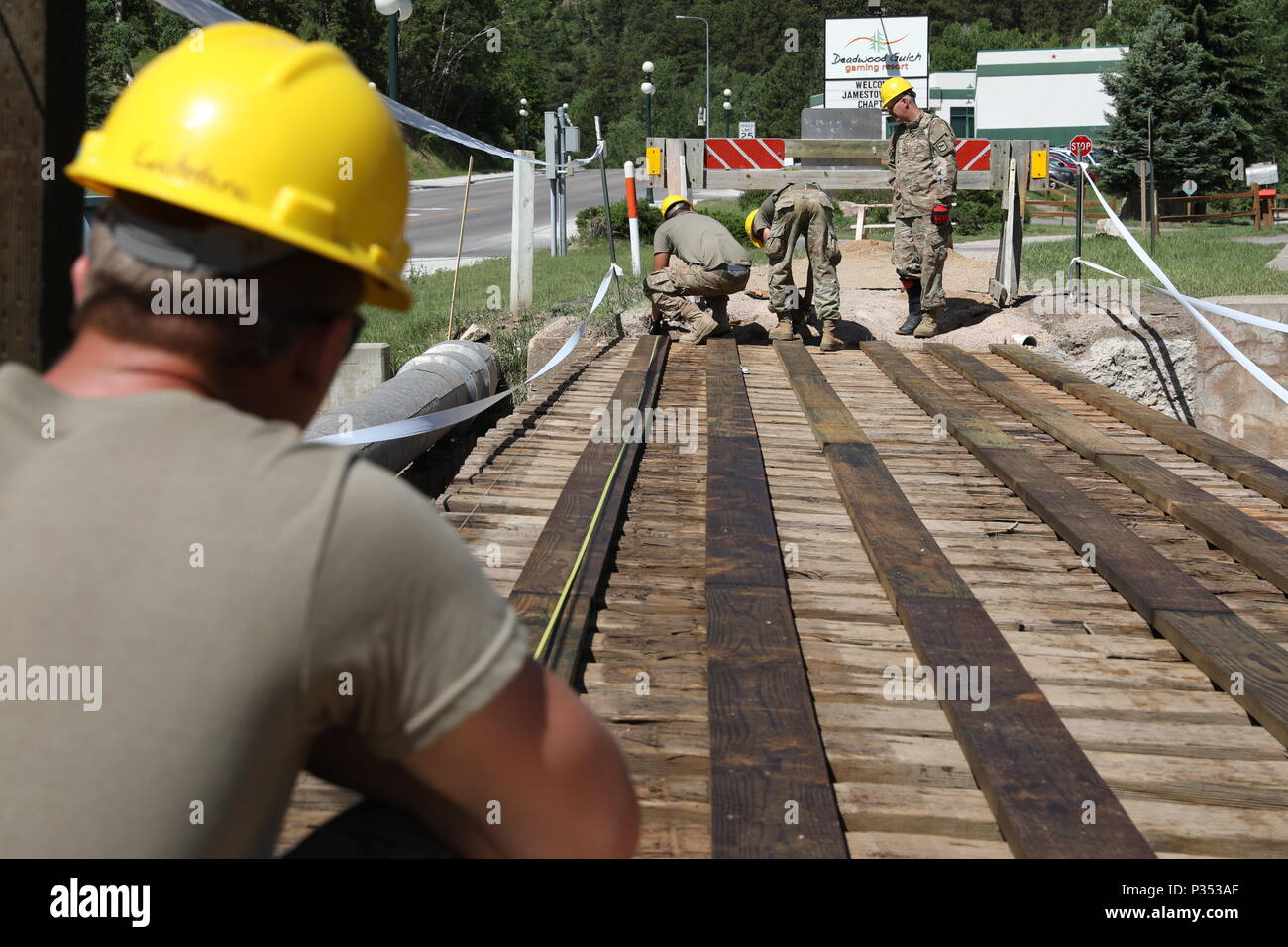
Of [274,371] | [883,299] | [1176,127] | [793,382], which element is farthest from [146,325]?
[1176,127]

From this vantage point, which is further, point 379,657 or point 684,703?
point 684,703

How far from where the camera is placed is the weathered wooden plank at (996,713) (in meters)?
Answer: 2.70

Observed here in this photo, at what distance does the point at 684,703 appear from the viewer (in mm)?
3404

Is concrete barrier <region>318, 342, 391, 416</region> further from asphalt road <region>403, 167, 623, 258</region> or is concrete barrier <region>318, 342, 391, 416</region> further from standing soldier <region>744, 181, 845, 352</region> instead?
asphalt road <region>403, 167, 623, 258</region>

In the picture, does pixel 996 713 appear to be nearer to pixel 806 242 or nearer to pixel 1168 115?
pixel 806 242

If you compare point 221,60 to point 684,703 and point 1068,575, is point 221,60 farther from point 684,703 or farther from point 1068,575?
point 1068,575

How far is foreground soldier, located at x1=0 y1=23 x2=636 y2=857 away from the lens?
1.20m

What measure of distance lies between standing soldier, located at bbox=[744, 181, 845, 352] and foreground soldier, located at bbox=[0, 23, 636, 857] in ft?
30.6

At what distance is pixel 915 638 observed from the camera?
385 cm

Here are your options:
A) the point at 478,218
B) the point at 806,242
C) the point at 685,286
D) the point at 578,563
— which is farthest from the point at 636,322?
the point at 478,218

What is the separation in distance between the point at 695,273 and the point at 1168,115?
100ft

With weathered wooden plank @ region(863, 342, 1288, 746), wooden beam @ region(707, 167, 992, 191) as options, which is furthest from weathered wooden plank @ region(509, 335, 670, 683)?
wooden beam @ region(707, 167, 992, 191)
